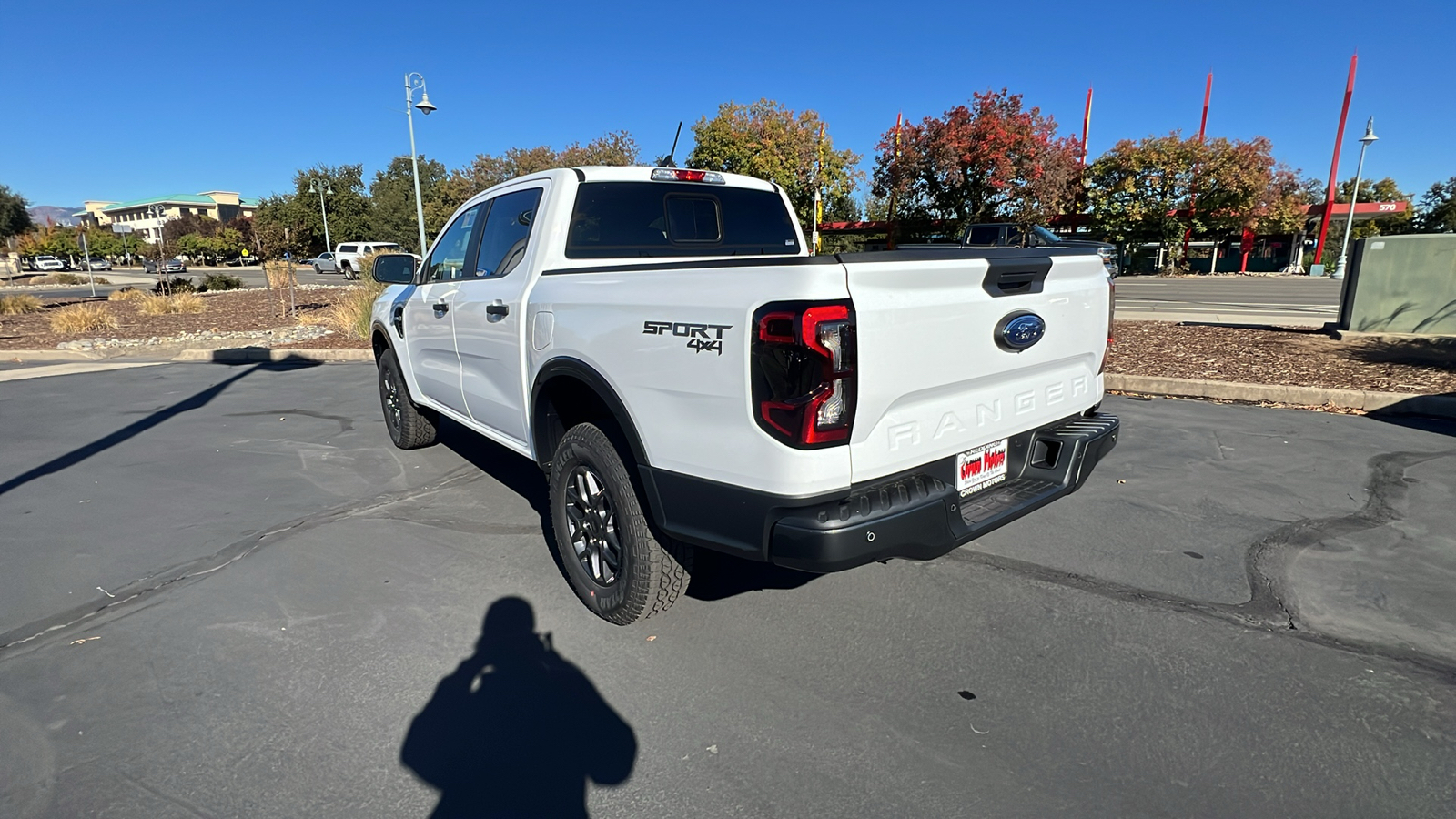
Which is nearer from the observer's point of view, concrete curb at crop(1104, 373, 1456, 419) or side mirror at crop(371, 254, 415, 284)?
side mirror at crop(371, 254, 415, 284)

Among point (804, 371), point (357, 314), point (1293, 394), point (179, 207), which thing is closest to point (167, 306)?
point (357, 314)

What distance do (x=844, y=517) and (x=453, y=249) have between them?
365cm

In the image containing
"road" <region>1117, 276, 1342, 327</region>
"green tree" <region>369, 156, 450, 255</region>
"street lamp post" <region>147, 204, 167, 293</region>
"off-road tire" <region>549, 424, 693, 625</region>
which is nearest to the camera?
"off-road tire" <region>549, 424, 693, 625</region>

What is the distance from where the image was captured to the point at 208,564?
3.96m

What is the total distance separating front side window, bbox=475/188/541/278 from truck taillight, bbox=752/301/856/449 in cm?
205

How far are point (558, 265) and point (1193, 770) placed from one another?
125 inches

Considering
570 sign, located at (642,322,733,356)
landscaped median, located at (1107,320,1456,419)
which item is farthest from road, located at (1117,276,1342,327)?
570 sign, located at (642,322,733,356)

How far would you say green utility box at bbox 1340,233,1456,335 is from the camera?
888cm

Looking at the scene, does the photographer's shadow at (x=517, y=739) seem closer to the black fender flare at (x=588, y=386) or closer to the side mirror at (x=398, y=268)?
the black fender flare at (x=588, y=386)

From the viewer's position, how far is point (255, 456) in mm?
5996

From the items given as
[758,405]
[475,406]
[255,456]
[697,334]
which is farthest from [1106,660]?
[255,456]

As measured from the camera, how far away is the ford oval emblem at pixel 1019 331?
2.81 metres

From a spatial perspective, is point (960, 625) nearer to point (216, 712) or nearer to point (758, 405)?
point (758, 405)

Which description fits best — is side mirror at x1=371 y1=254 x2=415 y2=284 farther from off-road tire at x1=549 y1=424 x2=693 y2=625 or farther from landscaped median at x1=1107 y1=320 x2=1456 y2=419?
landscaped median at x1=1107 y1=320 x2=1456 y2=419
